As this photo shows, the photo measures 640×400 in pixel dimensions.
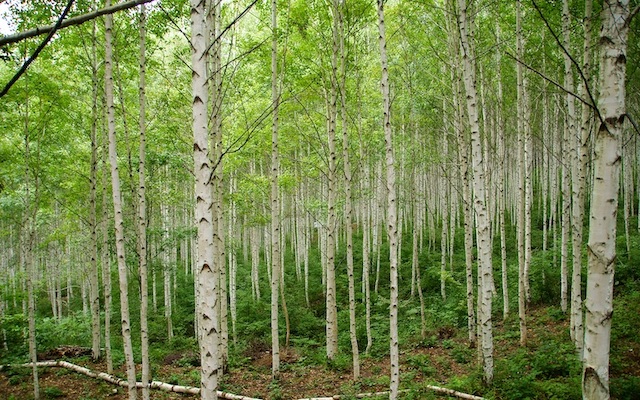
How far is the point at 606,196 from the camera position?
2072mm

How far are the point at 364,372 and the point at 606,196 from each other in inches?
306

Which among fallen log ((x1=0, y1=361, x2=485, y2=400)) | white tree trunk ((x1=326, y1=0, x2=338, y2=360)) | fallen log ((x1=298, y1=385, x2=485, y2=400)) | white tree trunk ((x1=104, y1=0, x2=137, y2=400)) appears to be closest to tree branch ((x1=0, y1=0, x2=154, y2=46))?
white tree trunk ((x1=104, y1=0, x2=137, y2=400))

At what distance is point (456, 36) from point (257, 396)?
8.75 m

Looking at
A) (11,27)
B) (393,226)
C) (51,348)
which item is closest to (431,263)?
(393,226)

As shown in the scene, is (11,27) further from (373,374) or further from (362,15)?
(373,374)

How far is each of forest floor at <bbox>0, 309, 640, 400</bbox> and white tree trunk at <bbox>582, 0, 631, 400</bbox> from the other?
450cm

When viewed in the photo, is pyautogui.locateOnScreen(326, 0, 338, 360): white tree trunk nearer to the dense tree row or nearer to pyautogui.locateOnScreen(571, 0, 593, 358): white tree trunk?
the dense tree row

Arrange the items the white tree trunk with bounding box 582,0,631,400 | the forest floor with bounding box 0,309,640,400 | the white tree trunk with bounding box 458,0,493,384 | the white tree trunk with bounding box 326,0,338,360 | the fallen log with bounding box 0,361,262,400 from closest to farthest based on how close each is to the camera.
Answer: the white tree trunk with bounding box 582,0,631,400 → the white tree trunk with bounding box 458,0,493,384 → the forest floor with bounding box 0,309,640,400 → the fallen log with bounding box 0,361,262,400 → the white tree trunk with bounding box 326,0,338,360

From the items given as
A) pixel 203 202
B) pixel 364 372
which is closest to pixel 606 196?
pixel 203 202

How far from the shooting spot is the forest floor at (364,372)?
6680 millimetres

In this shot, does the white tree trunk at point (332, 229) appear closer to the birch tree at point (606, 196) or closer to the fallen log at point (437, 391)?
the fallen log at point (437, 391)

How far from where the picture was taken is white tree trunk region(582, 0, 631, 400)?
2004mm

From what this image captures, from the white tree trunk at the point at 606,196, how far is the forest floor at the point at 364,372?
14.8 feet

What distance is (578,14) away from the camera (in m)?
8.23
